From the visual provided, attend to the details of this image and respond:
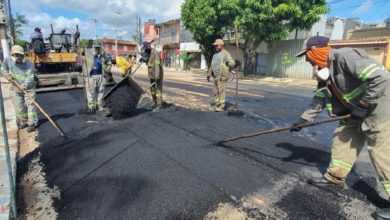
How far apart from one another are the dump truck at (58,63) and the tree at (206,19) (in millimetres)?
9626

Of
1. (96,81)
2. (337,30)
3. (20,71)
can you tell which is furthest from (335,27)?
(20,71)

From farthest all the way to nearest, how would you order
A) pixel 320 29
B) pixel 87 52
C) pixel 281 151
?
pixel 320 29
pixel 87 52
pixel 281 151

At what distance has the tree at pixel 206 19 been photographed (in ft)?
58.1

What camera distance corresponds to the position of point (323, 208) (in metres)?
2.43

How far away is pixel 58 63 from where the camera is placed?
387 inches

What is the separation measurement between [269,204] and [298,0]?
14824 millimetres

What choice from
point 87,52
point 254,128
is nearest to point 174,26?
point 87,52

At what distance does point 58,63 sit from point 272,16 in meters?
10.9

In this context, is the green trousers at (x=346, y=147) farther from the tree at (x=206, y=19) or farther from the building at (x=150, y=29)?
the building at (x=150, y=29)

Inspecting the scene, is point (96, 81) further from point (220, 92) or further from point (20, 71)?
point (220, 92)

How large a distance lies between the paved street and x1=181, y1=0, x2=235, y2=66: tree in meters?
13.6

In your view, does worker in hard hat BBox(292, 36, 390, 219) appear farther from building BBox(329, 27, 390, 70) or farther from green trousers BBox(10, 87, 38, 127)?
building BBox(329, 27, 390, 70)

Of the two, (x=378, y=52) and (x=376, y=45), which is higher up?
(x=376, y=45)

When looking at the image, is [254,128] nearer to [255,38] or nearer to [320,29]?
[255,38]
